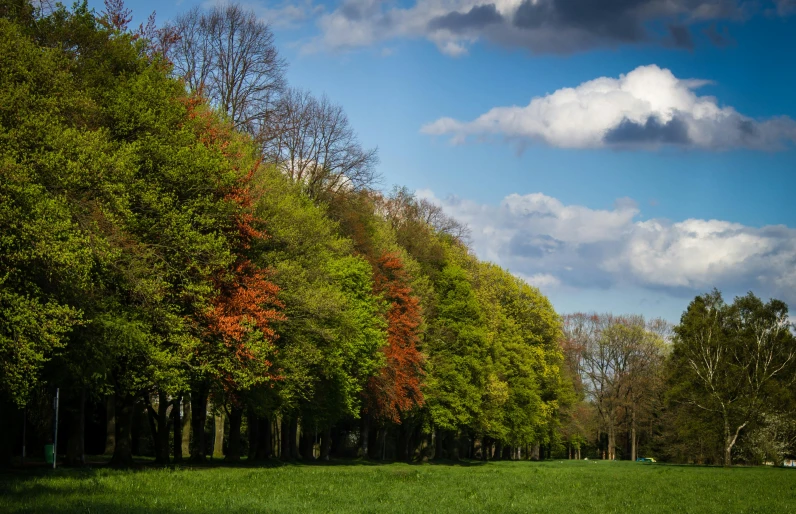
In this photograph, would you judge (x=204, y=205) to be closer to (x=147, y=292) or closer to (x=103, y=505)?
(x=147, y=292)

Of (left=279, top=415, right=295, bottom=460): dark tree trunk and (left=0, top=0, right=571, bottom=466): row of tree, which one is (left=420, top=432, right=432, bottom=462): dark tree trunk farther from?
(left=279, top=415, right=295, bottom=460): dark tree trunk

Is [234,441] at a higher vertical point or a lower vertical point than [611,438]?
higher

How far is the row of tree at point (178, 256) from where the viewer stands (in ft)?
89.2

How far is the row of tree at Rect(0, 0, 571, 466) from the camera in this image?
27.2 m

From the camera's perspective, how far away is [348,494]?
27812mm

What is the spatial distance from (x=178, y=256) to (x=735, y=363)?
64.1m

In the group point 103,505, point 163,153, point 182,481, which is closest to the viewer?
point 103,505

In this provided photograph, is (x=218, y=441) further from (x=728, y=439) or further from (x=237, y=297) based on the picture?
(x=728, y=439)

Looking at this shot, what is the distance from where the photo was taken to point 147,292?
32.3 meters

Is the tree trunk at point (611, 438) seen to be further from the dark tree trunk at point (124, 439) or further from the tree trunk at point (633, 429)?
the dark tree trunk at point (124, 439)

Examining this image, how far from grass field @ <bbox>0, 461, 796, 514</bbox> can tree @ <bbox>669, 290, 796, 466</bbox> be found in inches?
1654

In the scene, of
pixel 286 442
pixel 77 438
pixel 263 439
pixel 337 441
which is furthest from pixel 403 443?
pixel 77 438

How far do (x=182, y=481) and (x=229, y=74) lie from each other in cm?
3317

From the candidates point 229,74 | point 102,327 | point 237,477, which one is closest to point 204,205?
point 102,327
